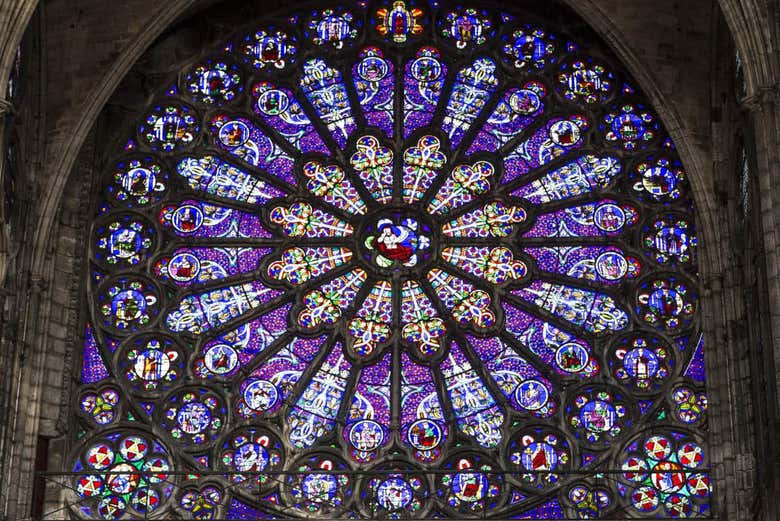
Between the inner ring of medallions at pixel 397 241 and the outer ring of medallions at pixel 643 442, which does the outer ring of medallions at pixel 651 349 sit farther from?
the inner ring of medallions at pixel 397 241

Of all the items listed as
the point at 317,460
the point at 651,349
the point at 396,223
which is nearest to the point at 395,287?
the point at 396,223

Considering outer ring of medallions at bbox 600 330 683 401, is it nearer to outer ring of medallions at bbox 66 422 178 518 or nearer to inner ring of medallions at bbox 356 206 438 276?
inner ring of medallions at bbox 356 206 438 276

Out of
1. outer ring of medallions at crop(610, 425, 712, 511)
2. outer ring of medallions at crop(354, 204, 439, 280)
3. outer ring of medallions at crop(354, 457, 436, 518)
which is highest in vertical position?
outer ring of medallions at crop(354, 204, 439, 280)

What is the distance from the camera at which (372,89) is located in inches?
820

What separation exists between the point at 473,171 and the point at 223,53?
9.66 feet

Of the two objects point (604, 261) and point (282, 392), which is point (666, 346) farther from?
point (282, 392)

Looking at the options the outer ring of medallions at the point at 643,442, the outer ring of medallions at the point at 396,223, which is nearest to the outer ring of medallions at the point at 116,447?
the outer ring of medallions at the point at 396,223

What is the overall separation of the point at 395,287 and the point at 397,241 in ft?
1.81

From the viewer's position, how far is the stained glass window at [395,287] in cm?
1853

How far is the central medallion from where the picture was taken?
19.8m

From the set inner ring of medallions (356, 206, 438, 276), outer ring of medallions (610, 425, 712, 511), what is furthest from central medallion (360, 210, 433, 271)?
outer ring of medallions (610, 425, 712, 511)

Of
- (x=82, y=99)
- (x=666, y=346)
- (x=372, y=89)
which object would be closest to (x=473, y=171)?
(x=372, y=89)

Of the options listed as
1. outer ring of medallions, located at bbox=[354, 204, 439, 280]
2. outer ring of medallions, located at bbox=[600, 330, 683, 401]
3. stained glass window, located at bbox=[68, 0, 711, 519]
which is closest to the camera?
stained glass window, located at bbox=[68, 0, 711, 519]

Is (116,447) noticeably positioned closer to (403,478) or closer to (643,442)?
(403,478)
